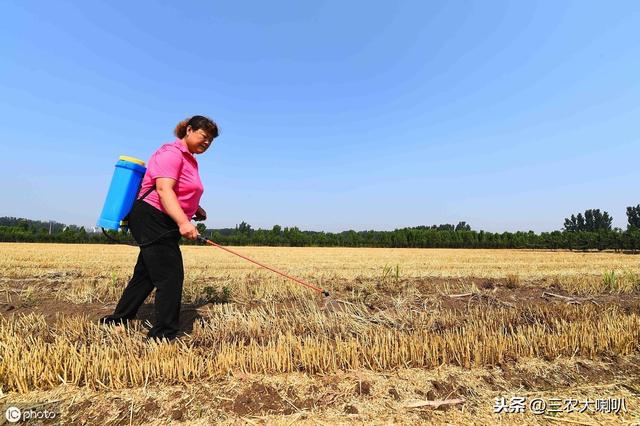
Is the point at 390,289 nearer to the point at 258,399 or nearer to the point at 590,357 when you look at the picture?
the point at 590,357

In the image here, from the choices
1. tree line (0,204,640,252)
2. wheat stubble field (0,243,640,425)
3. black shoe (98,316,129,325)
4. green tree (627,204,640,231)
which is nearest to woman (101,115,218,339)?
black shoe (98,316,129,325)

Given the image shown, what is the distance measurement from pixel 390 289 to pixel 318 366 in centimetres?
412

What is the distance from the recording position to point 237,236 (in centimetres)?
5853

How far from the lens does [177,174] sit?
3303mm

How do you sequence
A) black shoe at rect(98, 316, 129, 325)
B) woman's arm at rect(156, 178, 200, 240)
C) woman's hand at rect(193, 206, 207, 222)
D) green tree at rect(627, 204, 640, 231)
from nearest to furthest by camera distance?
woman's arm at rect(156, 178, 200, 240), black shoe at rect(98, 316, 129, 325), woman's hand at rect(193, 206, 207, 222), green tree at rect(627, 204, 640, 231)

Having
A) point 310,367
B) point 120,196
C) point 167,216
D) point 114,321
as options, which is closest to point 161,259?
point 167,216

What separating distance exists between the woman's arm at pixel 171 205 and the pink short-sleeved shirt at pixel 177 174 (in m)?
0.07

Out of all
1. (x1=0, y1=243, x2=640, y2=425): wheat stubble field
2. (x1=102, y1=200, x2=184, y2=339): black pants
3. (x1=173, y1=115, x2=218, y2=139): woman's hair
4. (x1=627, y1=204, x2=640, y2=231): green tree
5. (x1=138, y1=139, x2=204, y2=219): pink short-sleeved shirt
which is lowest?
(x1=0, y1=243, x2=640, y2=425): wheat stubble field

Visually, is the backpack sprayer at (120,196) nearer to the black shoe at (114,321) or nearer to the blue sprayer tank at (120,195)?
the blue sprayer tank at (120,195)

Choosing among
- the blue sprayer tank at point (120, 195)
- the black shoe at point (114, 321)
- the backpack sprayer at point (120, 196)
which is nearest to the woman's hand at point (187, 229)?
the backpack sprayer at point (120, 196)

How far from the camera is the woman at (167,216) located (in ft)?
10.6

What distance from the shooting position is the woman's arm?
319cm

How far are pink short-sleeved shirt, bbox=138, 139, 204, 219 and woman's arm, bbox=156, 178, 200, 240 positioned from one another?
0.23 ft

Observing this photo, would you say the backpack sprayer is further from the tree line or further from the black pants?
the tree line
